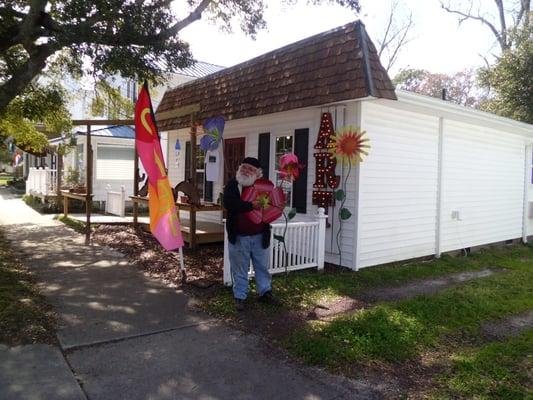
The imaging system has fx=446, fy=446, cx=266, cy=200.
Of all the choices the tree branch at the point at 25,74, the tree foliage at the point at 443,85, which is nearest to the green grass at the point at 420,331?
the tree branch at the point at 25,74

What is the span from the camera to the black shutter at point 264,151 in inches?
350

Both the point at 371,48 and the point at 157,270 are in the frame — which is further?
the point at 157,270

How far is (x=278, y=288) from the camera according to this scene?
614 centimetres

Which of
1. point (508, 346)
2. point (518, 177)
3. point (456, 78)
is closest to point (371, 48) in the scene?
point (508, 346)

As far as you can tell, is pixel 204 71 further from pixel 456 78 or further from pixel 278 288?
pixel 456 78

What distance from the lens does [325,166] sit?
24.6ft

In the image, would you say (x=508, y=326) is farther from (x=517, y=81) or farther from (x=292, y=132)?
(x=517, y=81)

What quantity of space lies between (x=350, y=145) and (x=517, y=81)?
1298cm

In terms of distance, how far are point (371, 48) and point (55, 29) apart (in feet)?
16.6

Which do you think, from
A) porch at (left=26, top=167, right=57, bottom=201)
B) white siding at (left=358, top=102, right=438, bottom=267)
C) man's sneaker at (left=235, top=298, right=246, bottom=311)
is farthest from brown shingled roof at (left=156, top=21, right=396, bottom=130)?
porch at (left=26, top=167, right=57, bottom=201)

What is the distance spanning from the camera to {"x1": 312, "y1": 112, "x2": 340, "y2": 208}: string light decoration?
24.1 feet

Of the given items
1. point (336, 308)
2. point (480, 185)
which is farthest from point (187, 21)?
point (480, 185)

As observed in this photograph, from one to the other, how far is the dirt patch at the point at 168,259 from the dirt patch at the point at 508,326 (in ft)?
11.2

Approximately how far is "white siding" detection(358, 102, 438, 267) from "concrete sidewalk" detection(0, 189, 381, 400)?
3.40 meters
